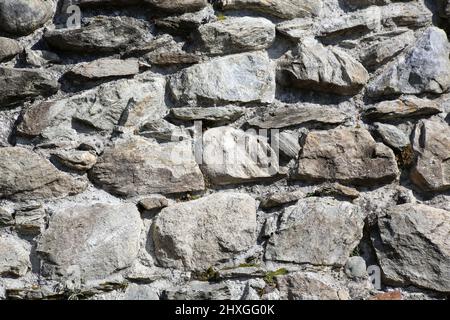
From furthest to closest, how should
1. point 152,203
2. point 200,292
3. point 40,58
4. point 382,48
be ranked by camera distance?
1. point 382,48
2. point 40,58
3. point 152,203
4. point 200,292

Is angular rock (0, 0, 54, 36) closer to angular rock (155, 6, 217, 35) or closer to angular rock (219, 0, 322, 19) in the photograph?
angular rock (155, 6, 217, 35)

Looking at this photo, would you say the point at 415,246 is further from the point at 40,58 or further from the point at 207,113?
the point at 40,58

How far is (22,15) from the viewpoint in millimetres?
2902

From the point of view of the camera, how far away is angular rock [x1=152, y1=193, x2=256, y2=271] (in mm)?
2779

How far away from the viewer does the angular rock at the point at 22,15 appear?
9.49 ft

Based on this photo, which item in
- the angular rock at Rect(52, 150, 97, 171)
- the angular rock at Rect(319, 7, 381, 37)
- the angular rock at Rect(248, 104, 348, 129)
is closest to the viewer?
the angular rock at Rect(52, 150, 97, 171)

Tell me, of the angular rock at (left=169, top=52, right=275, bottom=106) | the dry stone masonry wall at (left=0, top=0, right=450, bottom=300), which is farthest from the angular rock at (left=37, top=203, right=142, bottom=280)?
the angular rock at (left=169, top=52, right=275, bottom=106)

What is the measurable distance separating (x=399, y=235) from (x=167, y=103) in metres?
1.15

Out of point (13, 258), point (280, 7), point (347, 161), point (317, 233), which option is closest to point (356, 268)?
point (317, 233)

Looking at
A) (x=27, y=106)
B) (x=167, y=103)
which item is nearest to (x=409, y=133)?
(x=167, y=103)

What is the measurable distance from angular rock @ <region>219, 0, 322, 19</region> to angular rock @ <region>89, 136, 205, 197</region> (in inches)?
28.4

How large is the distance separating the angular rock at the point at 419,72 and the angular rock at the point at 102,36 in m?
1.08

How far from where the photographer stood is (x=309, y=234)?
2.82m

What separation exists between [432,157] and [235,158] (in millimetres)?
859
